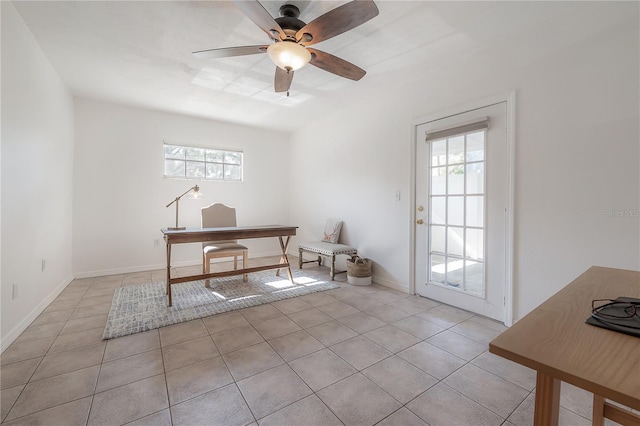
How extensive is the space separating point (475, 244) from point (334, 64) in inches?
83.1

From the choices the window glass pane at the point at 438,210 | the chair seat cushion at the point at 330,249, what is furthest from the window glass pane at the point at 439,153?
the chair seat cushion at the point at 330,249

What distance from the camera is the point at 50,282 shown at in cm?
295

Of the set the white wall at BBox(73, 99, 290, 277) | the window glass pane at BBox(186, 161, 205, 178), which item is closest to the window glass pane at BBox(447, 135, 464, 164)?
the white wall at BBox(73, 99, 290, 277)

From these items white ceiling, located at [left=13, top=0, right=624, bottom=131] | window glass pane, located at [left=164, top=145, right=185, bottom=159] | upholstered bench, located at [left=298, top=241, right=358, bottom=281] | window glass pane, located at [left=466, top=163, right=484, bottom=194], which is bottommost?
upholstered bench, located at [left=298, top=241, right=358, bottom=281]

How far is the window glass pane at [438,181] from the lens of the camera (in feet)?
9.59

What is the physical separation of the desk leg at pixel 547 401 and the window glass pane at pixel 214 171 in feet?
16.3

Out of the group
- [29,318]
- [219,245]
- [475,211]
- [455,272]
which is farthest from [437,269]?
[29,318]

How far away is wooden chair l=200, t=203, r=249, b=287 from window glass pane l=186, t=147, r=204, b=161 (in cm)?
129

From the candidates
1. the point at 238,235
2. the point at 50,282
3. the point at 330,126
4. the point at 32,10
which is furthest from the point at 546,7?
the point at 50,282

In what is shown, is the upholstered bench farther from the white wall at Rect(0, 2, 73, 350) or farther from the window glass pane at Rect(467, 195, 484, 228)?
the white wall at Rect(0, 2, 73, 350)

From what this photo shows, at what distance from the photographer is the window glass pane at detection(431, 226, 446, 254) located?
295cm

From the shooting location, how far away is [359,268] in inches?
140

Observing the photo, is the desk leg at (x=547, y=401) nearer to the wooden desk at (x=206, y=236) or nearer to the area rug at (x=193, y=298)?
the area rug at (x=193, y=298)

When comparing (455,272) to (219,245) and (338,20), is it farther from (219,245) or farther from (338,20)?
(219,245)
